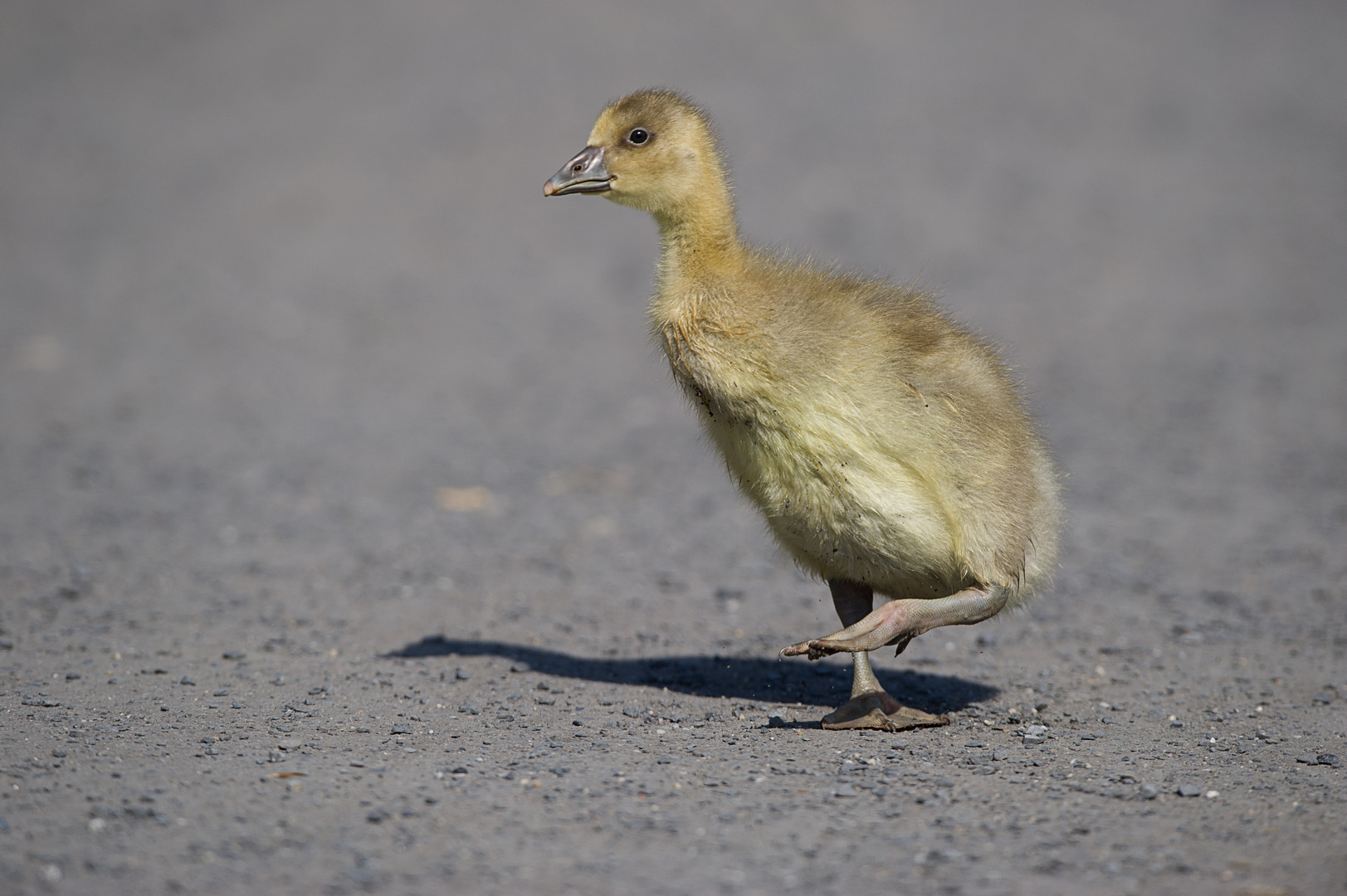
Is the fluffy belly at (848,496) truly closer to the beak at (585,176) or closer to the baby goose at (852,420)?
the baby goose at (852,420)

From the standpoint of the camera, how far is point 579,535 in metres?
8.50

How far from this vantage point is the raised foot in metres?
5.07

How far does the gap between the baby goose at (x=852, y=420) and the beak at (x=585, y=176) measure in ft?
0.16

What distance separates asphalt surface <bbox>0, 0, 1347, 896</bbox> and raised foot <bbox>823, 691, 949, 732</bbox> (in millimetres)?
66

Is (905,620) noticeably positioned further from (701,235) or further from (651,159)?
(651,159)

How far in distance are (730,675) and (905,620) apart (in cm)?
154

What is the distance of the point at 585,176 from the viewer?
529 centimetres

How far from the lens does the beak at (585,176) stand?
17.3 feet

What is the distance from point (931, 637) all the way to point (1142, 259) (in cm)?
892

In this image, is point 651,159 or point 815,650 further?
point 651,159

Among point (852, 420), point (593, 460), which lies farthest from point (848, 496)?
point (593, 460)

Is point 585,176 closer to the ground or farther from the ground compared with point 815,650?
farther from the ground

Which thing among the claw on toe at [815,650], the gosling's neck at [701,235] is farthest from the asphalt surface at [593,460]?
the gosling's neck at [701,235]

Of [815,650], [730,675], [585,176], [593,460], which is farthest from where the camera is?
[593,460]
